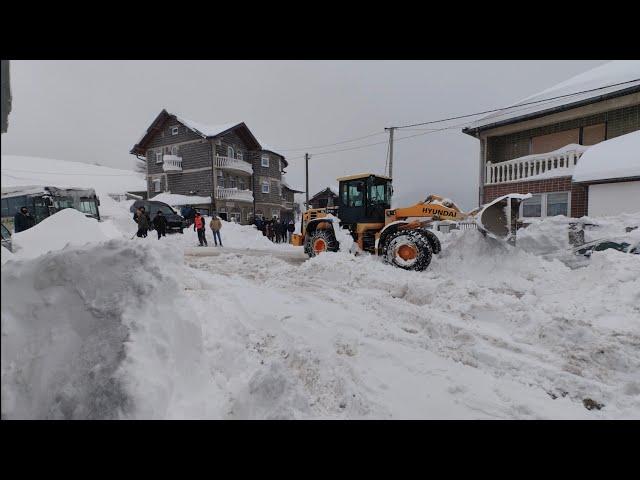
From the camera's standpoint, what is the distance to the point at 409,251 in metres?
7.74

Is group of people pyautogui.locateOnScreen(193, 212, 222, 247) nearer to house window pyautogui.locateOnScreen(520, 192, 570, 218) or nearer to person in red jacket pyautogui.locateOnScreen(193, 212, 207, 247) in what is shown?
person in red jacket pyautogui.locateOnScreen(193, 212, 207, 247)

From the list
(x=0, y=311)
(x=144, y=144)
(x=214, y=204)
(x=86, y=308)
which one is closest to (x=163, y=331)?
(x=86, y=308)

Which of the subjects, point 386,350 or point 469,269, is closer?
point 386,350

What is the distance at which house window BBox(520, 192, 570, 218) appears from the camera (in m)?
11.8

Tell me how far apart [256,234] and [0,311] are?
16260 mm

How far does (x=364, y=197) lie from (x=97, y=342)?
8.31m

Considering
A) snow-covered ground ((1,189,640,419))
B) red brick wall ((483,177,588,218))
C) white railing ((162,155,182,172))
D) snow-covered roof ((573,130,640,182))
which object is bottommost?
snow-covered ground ((1,189,640,419))

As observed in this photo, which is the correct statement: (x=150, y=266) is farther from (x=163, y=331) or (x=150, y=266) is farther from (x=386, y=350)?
(x=386, y=350)

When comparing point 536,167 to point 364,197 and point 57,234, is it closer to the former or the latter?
point 364,197

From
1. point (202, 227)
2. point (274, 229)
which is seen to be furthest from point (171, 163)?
point (202, 227)

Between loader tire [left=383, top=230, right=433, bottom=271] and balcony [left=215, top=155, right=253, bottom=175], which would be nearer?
loader tire [left=383, top=230, right=433, bottom=271]

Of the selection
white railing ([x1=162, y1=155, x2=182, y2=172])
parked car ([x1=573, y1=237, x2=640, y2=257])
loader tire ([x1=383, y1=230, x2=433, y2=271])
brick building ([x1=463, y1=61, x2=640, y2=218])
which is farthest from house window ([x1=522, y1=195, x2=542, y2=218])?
white railing ([x1=162, y1=155, x2=182, y2=172])

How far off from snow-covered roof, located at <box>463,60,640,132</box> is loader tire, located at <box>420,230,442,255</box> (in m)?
9.41
